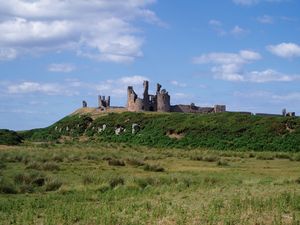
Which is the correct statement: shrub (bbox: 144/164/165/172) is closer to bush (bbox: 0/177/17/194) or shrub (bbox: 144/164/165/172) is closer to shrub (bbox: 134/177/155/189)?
shrub (bbox: 134/177/155/189)

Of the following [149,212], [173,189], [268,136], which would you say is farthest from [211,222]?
[268,136]

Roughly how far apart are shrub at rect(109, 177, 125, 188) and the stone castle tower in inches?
3069

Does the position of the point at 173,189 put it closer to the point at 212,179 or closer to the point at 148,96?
the point at 212,179

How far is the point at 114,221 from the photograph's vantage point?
13633 mm

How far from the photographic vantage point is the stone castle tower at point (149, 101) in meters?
101

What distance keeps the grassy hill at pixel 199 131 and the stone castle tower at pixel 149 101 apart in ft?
22.8

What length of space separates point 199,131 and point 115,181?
51202mm

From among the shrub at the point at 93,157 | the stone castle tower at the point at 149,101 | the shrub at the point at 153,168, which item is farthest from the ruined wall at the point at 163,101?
the shrub at the point at 153,168

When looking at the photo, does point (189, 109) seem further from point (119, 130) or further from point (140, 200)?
point (140, 200)

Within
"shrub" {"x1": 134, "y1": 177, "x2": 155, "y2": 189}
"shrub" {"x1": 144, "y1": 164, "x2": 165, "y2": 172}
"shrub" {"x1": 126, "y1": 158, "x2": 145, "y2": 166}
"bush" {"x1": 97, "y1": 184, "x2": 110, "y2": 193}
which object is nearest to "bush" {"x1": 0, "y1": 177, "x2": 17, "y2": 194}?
"bush" {"x1": 97, "y1": 184, "x2": 110, "y2": 193}

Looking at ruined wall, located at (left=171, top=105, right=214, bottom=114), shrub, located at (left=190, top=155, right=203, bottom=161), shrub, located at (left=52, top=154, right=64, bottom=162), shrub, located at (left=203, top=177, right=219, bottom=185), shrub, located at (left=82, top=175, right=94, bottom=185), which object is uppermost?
ruined wall, located at (left=171, top=105, right=214, bottom=114)

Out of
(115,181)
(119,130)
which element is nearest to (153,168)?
(115,181)

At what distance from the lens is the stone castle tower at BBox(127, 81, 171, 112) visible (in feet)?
331

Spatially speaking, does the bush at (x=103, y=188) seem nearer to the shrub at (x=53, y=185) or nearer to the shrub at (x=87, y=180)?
the shrub at (x=87, y=180)
